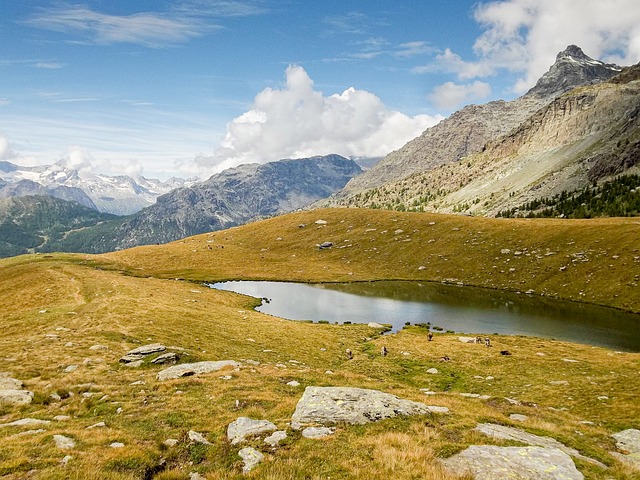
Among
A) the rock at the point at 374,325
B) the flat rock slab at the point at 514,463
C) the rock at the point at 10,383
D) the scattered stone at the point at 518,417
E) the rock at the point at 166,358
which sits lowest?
the rock at the point at 374,325

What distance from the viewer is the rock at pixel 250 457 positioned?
1303 centimetres

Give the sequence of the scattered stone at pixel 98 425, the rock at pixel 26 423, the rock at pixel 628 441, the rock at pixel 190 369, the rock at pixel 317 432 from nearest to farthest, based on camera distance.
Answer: the rock at pixel 317 432 < the rock at pixel 26 423 < the scattered stone at pixel 98 425 < the rock at pixel 628 441 < the rock at pixel 190 369

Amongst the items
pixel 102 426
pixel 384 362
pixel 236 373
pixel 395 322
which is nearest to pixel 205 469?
pixel 102 426

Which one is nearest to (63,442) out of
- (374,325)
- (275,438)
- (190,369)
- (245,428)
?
(245,428)

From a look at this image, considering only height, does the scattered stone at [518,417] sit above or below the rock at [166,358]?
above

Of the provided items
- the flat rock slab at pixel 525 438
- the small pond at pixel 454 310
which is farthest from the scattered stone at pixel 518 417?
the small pond at pixel 454 310

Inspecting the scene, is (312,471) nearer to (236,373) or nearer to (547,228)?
(236,373)

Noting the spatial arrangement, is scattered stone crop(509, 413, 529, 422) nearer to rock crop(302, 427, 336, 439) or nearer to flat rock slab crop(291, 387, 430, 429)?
flat rock slab crop(291, 387, 430, 429)

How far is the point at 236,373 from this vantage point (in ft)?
90.3

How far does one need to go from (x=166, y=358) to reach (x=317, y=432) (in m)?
20.9

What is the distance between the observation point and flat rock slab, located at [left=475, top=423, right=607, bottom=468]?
1545 cm

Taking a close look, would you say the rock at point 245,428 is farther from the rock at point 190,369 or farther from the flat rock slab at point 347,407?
the rock at point 190,369

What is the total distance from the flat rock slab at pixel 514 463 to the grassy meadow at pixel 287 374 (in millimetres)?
729

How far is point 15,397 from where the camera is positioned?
2088cm
